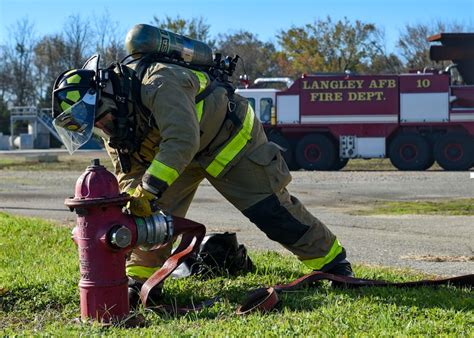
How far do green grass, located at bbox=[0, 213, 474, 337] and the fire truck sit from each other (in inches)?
626

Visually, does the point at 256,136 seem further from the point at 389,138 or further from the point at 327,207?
the point at 389,138

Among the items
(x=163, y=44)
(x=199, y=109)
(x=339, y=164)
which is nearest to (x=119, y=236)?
(x=199, y=109)

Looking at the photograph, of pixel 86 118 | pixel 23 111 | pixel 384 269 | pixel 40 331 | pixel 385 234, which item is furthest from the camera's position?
pixel 23 111

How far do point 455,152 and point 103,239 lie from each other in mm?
18295

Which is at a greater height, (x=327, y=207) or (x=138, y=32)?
(x=138, y=32)

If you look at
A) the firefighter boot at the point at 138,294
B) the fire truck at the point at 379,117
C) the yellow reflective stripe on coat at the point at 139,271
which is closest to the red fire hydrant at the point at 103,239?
the firefighter boot at the point at 138,294

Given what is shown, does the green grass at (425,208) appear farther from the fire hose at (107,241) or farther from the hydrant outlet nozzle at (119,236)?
the hydrant outlet nozzle at (119,236)

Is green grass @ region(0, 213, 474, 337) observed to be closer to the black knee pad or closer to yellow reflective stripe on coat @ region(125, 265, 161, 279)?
yellow reflective stripe on coat @ region(125, 265, 161, 279)

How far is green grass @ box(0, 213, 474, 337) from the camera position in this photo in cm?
371

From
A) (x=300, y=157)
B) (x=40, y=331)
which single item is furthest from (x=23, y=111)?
(x=40, y=331)

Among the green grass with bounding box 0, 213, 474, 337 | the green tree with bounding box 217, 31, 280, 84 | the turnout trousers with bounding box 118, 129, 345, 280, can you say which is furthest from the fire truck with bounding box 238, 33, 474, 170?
the green tree with bounding box 217, 31, 280, 84

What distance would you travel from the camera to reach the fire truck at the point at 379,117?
21.3 m

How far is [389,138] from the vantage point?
867 inches

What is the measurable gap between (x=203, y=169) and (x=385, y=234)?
394 cm
